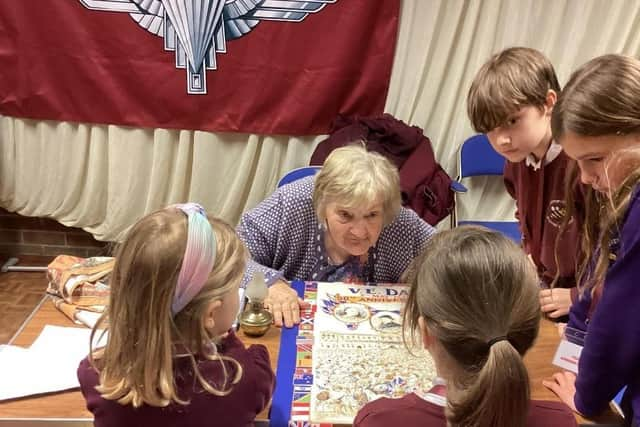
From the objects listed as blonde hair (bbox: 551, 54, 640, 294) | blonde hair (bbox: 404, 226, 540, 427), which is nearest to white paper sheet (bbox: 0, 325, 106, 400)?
blonde hair (bbox: 404, 226, 540, 427)

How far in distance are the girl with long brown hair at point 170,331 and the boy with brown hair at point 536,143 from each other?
1.01 m

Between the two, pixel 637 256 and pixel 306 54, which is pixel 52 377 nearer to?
pixel 637 256

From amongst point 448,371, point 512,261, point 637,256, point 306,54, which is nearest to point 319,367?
point 448,371

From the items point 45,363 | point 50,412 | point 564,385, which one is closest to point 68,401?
point 50,412

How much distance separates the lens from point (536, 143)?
6.22ft

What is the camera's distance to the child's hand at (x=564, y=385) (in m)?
1.43

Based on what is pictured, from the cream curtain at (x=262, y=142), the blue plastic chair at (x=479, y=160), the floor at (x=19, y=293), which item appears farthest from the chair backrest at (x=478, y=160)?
Result: the floor at (x=19, y=293)

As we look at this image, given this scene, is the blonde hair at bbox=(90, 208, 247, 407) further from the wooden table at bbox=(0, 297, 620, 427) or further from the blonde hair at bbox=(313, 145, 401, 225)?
the blonde hair at bbox=(313, 145, 401, 225)

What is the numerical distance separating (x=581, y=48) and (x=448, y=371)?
104 inches

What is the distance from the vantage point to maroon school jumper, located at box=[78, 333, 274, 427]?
1.17 meters

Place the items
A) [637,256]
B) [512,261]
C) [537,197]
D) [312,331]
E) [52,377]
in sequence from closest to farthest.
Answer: [512,261], [637,256], [52,377], [312,331], [537,197]

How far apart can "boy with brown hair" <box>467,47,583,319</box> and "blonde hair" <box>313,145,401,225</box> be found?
0.35 meters

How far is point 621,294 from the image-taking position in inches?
48.3

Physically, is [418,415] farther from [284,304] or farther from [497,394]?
[284,304]
